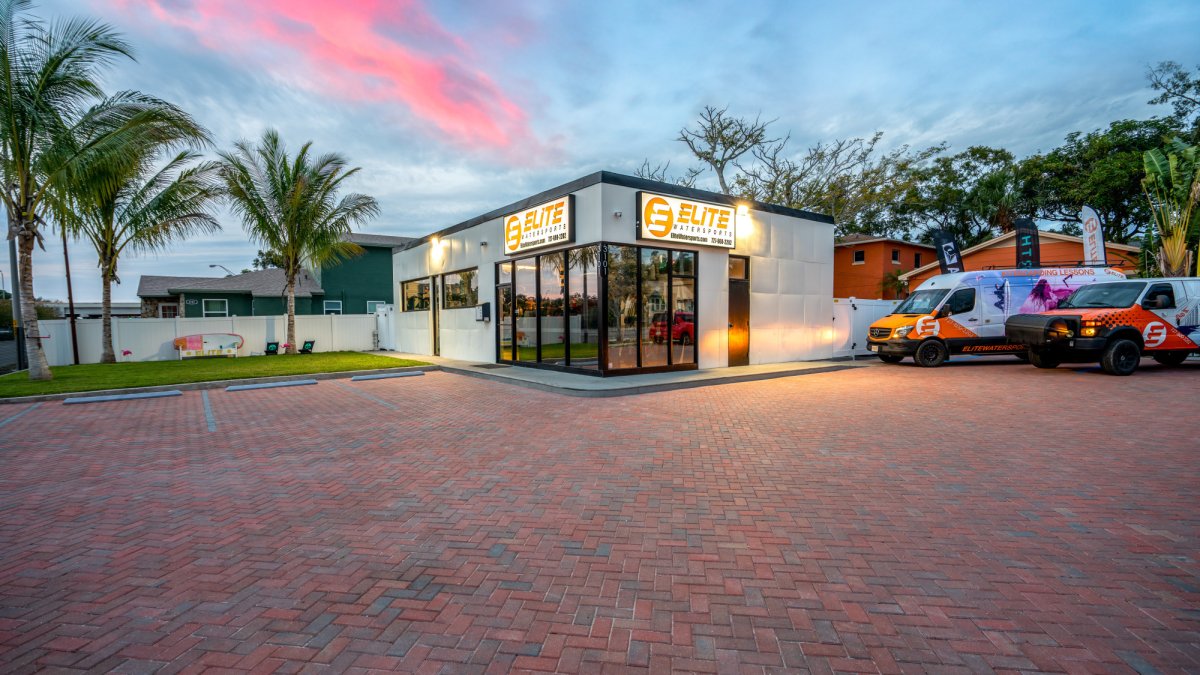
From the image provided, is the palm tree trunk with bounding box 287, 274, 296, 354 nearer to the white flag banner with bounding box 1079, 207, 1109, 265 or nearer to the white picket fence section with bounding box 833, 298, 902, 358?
the white picket fence section with bounding box 833, 298, 902, 358

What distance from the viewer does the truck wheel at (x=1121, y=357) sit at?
11.3m

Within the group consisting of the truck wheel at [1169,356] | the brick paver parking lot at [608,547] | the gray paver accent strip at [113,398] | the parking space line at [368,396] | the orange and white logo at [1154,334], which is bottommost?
the brick paver parking lot at [608,547]

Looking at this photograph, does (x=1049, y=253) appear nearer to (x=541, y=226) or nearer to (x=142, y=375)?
(x=541, y=226)

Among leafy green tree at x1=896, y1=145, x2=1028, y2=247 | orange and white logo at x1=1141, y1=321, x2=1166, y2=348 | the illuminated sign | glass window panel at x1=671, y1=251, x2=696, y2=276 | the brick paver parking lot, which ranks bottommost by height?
the brick paver parking lot

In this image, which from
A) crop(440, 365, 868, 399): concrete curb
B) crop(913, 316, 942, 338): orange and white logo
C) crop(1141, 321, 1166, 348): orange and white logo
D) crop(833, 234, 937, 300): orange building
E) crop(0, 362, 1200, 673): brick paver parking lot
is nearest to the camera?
crop(0, 362, 1200, 673): brick paver parking lot

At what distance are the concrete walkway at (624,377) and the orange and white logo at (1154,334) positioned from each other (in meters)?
5.85

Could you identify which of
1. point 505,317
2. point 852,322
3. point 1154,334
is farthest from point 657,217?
point 1154,334

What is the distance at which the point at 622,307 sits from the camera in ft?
38.8

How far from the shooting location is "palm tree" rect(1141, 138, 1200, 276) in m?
18.3

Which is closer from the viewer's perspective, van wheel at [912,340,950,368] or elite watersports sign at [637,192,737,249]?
elite watersports sign at [637,192,737,249]

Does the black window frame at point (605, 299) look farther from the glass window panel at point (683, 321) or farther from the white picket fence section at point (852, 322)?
the white picket fence section at point (852, 322)

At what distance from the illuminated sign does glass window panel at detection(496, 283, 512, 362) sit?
1209 mm

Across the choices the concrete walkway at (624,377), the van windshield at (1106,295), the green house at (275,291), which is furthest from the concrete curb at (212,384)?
the van windshield at (1106,295)

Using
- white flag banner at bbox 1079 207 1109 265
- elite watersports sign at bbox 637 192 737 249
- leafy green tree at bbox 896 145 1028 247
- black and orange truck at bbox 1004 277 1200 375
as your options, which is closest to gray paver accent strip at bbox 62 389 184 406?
elite watersports sign at bbox 637 192 737 249
